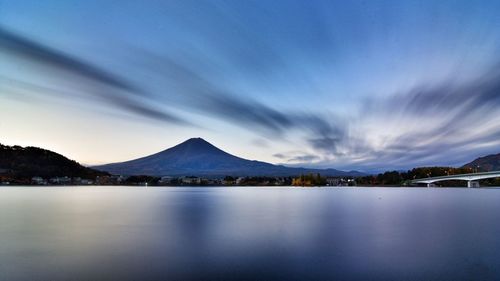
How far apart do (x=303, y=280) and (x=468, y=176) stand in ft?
452

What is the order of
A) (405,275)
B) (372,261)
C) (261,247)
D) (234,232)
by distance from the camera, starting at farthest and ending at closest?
(234,232), (261,247), (372,261), (405,275)

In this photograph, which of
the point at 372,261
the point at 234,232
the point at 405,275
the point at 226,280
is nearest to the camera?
the point at 226,280

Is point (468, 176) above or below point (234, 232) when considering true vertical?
above

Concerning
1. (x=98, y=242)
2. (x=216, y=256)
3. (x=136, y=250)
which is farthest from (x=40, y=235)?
(x=216, y=256)

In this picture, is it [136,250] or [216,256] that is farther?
[136,250]

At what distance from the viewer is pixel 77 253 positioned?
60.0ft

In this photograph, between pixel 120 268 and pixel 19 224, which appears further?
pixel 19 224

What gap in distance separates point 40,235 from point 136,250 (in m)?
9.87

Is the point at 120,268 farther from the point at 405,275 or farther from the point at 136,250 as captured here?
the point at 405,275

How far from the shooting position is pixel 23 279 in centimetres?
1330

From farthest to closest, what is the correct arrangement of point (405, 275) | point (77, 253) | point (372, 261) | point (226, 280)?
point (77, 253)
point (372, 261)
point (405, 275)
point (226, 280)

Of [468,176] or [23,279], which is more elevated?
[468,176]

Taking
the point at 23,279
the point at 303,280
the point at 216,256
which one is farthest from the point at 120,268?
the point at 303,280

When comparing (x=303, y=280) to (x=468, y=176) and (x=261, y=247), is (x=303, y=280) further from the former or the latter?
(x=468, y=176)
